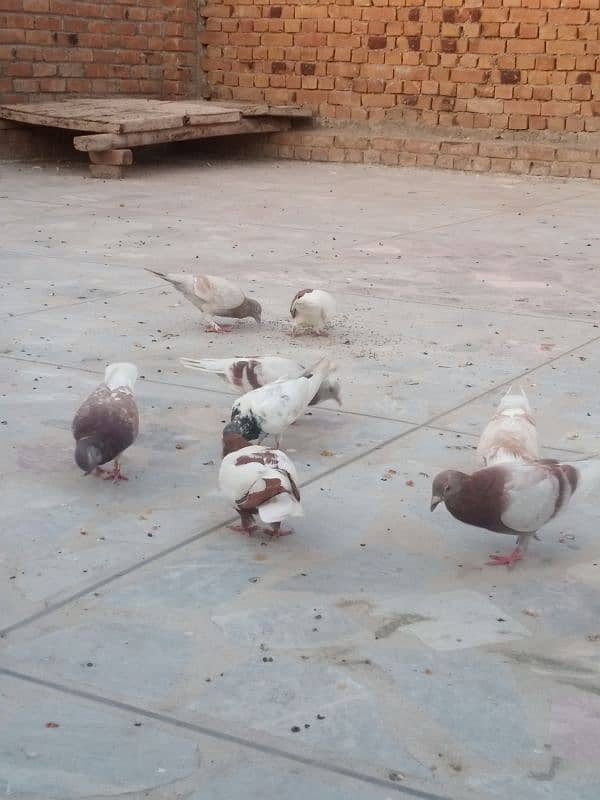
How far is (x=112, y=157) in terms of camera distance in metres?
13.0

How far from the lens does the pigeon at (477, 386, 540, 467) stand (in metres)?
3.80

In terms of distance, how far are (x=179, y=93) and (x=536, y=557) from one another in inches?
540

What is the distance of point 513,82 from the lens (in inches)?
563

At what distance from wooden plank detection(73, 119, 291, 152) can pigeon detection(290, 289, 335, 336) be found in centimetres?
715

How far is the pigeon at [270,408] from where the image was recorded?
429 centimetres

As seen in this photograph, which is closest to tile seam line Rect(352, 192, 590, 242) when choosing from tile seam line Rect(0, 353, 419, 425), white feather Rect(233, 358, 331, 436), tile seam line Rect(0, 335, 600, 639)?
tile seam line Rect(0, 353, 419, 425)

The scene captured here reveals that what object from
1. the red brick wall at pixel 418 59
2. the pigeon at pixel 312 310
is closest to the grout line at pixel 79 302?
the pigeon at pixel 312 310

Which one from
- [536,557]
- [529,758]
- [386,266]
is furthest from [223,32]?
[529,758]

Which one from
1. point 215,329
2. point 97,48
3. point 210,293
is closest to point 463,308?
point 215,329

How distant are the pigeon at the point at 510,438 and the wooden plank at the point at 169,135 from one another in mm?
9450

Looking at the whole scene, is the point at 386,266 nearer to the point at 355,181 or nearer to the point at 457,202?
the point at 457,202

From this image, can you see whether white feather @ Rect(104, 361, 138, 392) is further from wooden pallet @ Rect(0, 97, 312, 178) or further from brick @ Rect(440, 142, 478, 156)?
brick @ Rect(440, 142, 478, 156)

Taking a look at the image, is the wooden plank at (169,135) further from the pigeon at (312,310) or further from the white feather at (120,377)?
the white feather at (120,377)

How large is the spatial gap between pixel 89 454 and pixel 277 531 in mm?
732
